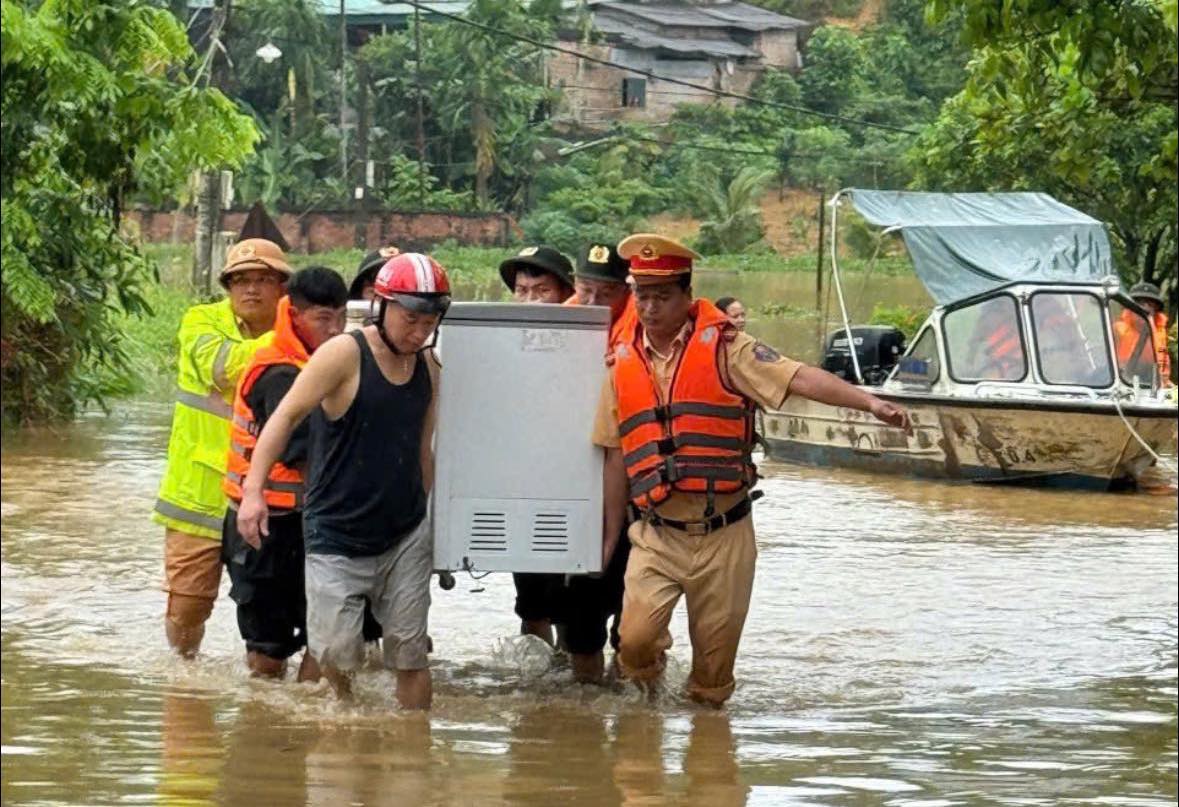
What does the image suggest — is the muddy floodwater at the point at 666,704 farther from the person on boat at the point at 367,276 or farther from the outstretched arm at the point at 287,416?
the person on boat at the point at 367,276

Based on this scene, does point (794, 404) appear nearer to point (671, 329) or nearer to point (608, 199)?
point (671, 329)

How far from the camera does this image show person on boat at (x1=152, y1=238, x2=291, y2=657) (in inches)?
345

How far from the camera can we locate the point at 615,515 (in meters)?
8.43

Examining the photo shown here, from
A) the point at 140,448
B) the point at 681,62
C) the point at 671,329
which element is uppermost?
the point at 681,62

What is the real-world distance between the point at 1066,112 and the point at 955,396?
7691mm

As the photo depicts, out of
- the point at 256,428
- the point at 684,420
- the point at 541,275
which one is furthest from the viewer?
the point at 541,275

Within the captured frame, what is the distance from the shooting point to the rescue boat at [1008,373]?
62.2 feet

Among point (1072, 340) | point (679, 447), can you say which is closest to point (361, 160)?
point (1072, 340)

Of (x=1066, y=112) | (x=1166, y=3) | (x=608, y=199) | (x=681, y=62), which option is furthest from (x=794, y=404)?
(x=681, y=62)

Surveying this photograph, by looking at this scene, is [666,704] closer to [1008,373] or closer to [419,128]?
[1008,373]

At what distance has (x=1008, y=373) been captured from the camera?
773 inches

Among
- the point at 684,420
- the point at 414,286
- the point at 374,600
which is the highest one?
the point at 414,286

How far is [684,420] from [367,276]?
1596 mm

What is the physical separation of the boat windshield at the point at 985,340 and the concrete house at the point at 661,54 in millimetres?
33333
